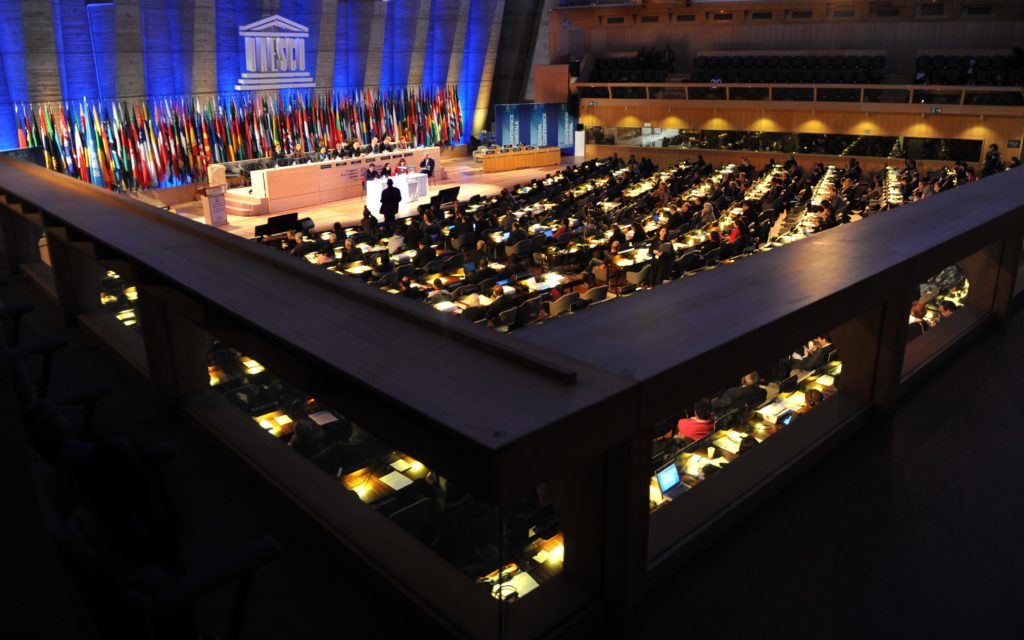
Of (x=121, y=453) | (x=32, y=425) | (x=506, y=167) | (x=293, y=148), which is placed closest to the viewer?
(x=121, y=453)

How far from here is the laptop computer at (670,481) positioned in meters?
4.37

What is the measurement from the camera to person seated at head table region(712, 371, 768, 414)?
550 cm

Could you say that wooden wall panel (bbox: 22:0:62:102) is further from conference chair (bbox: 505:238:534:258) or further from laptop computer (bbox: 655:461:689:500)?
laptop computer (bbox: 655:461:689:500)

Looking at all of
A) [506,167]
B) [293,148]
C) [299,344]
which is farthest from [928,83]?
[299,344]

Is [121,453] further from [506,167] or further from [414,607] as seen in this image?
[506,167]

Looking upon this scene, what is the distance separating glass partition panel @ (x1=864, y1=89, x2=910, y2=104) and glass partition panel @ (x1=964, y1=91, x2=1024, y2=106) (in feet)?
5.12

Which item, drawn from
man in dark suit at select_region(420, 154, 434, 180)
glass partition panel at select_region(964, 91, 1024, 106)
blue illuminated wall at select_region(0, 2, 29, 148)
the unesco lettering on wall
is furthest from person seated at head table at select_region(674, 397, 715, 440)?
the unesco lettering on wall

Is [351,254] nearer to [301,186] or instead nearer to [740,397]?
[740,397]

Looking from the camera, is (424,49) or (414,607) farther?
(424,49)

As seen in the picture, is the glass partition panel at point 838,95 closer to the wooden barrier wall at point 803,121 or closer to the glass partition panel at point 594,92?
the wooden barrier wall at point 803,121

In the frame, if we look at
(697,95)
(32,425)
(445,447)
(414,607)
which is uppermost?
(697,95)

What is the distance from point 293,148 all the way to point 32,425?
71.1ft

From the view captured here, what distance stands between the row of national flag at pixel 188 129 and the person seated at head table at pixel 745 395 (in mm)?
18989

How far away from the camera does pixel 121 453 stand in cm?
259
